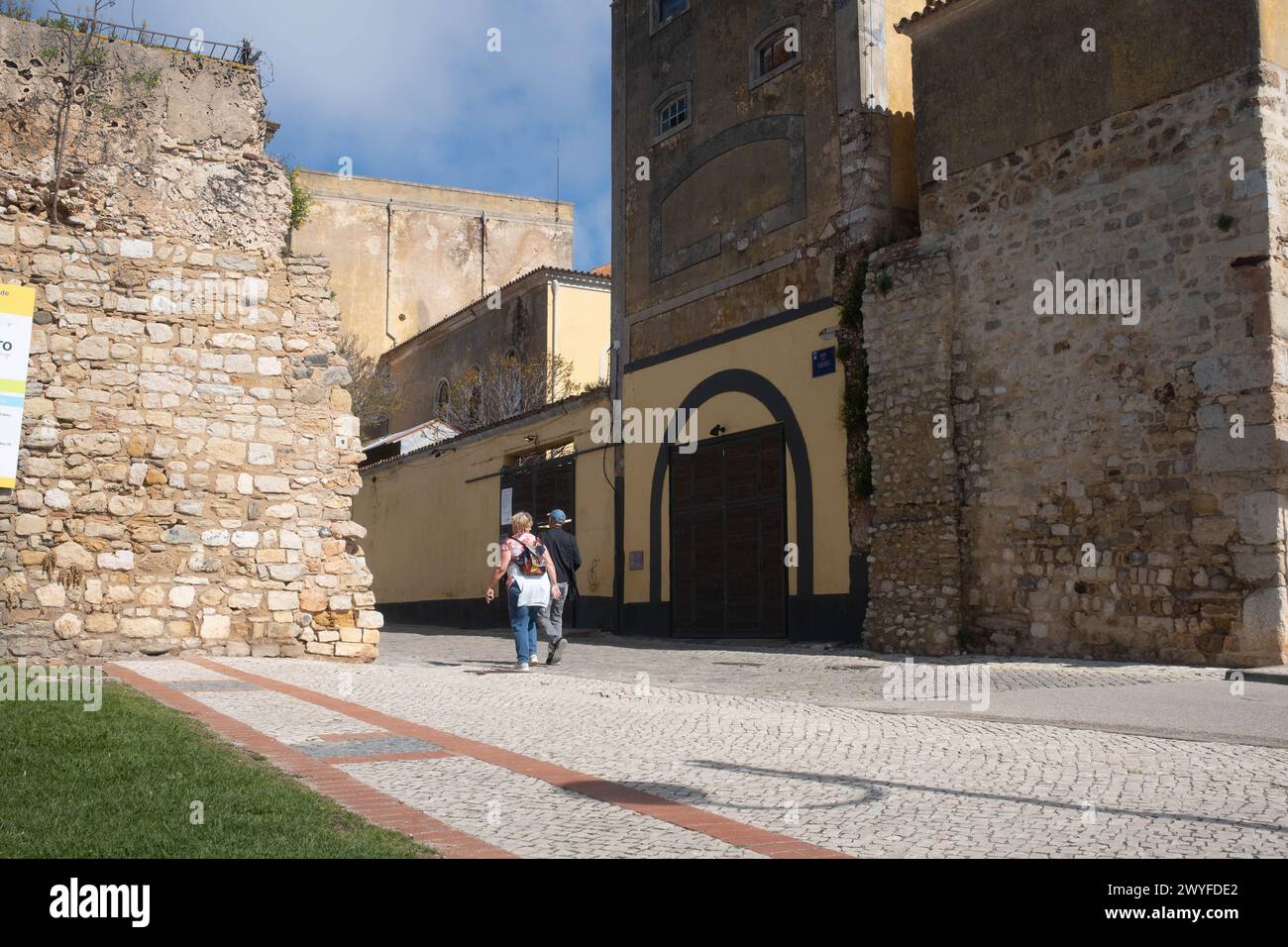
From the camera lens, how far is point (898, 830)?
4.87 meters

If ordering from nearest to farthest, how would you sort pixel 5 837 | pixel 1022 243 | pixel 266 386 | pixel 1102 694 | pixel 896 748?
pixel 5 837, pixel 896 748, pixel 1102 694, pixel 266 386, pixel 1022 243

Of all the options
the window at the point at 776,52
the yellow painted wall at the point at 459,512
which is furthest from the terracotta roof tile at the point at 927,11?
the yellow painted wall at the point at 459,512

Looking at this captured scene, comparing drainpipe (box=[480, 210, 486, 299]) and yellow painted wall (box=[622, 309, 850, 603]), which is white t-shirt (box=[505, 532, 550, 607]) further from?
drainpipe (box=[480, 210, 486, 299])

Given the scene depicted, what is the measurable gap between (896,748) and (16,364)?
917 centimetres

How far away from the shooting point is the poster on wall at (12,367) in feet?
37.9

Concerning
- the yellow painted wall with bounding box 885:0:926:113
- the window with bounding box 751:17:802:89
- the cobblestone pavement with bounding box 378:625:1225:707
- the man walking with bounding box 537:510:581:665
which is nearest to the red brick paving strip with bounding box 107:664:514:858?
the cobblestone pavement with bounding box 378:625:1225:707

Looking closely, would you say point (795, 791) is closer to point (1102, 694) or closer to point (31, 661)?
point (1102, 694)

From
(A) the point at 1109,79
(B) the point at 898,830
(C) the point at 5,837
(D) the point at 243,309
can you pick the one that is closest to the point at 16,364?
(D) the point at 243,309

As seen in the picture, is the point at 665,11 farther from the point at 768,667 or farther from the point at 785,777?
the point at 785,777

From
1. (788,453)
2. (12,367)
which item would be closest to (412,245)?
(788,453)

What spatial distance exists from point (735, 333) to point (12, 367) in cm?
1052

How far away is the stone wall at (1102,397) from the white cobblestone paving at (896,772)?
499 cm

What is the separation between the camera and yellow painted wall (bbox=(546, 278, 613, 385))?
32.1 m

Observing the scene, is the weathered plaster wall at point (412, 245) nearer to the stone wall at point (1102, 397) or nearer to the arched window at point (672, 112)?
the arched window at point (672, 112)
